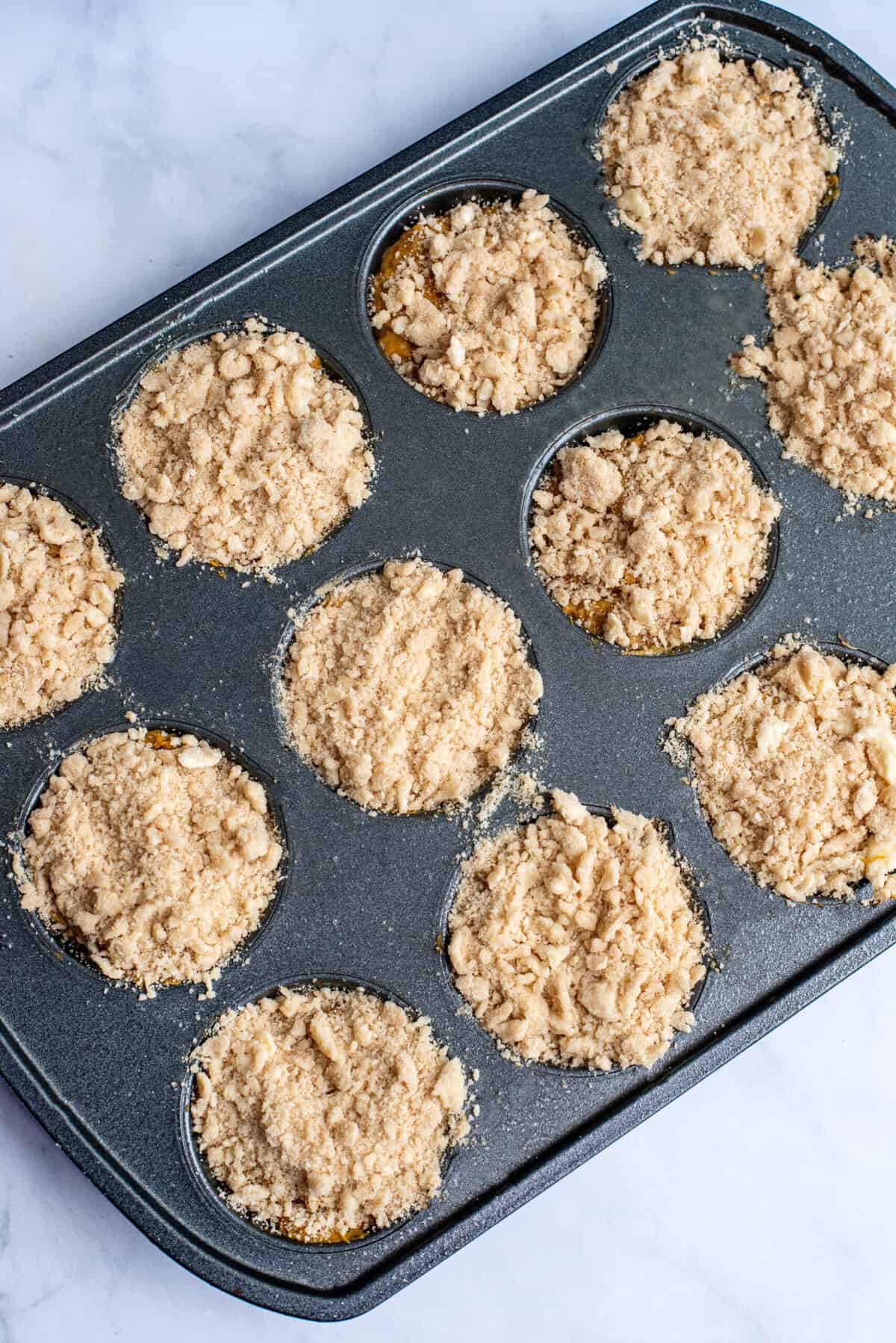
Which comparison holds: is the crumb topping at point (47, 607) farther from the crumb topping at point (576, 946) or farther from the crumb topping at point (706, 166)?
the crumb topping at point (706, 166)

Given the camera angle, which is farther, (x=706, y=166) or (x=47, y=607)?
(x=706, y=166)

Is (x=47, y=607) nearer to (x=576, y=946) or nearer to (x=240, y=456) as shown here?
(x=240, y=456)

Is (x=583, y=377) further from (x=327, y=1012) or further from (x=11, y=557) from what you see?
(x=327, y=1012)

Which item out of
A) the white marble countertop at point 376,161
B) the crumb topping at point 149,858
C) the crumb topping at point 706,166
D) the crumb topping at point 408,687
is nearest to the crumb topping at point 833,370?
the crumb topping at point 706,166

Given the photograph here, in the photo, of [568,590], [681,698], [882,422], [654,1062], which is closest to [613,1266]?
[654,1062]

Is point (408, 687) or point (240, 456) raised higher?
point (240, 456)

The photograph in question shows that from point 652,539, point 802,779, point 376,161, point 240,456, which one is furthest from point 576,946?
point 376,161

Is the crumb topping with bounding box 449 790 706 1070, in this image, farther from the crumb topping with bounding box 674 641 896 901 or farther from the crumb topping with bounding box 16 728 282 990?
the crumb topping with bounding box 16 728 282 990
